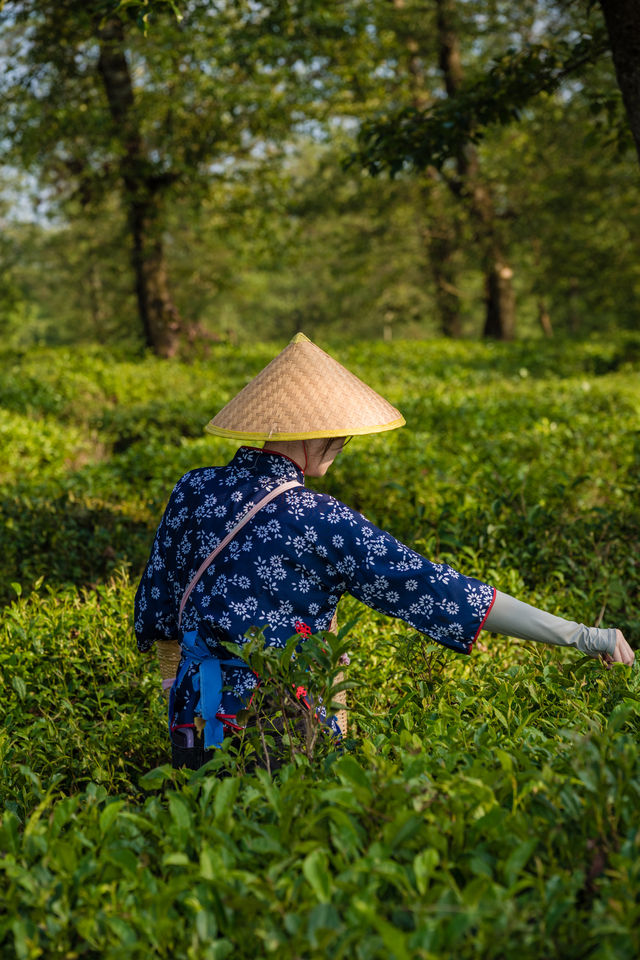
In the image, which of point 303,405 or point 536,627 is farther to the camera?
point 303,405

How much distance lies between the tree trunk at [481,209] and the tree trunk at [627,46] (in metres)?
10.2

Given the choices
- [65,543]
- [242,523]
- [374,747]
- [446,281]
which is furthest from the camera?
[446,281]

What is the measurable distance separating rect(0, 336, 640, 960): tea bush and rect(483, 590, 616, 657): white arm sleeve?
0.71 feet

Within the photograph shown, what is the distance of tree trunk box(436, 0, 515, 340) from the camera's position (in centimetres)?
1529

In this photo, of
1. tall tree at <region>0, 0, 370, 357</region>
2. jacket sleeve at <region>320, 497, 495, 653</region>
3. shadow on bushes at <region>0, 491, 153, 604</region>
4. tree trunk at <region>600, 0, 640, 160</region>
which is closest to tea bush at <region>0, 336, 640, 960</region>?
shadow on bushes at <region>0, 491, 153, 604</region>

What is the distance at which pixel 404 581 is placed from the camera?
94.7 inches

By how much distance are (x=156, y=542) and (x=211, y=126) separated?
12.2m

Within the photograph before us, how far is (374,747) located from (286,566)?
61 cm

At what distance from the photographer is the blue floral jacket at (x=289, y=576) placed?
2.42 metres

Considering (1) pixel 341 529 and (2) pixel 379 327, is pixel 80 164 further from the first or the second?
(2) pixel 379 327

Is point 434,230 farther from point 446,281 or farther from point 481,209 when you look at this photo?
point 446,281

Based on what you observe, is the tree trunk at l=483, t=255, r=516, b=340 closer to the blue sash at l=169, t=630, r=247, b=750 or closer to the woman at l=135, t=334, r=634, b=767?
the woman at l=135, t=334, r=634, b=767

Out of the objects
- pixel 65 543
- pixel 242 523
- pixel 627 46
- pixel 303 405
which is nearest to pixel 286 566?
pixel 242 523

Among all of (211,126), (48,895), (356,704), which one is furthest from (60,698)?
(211,126)
